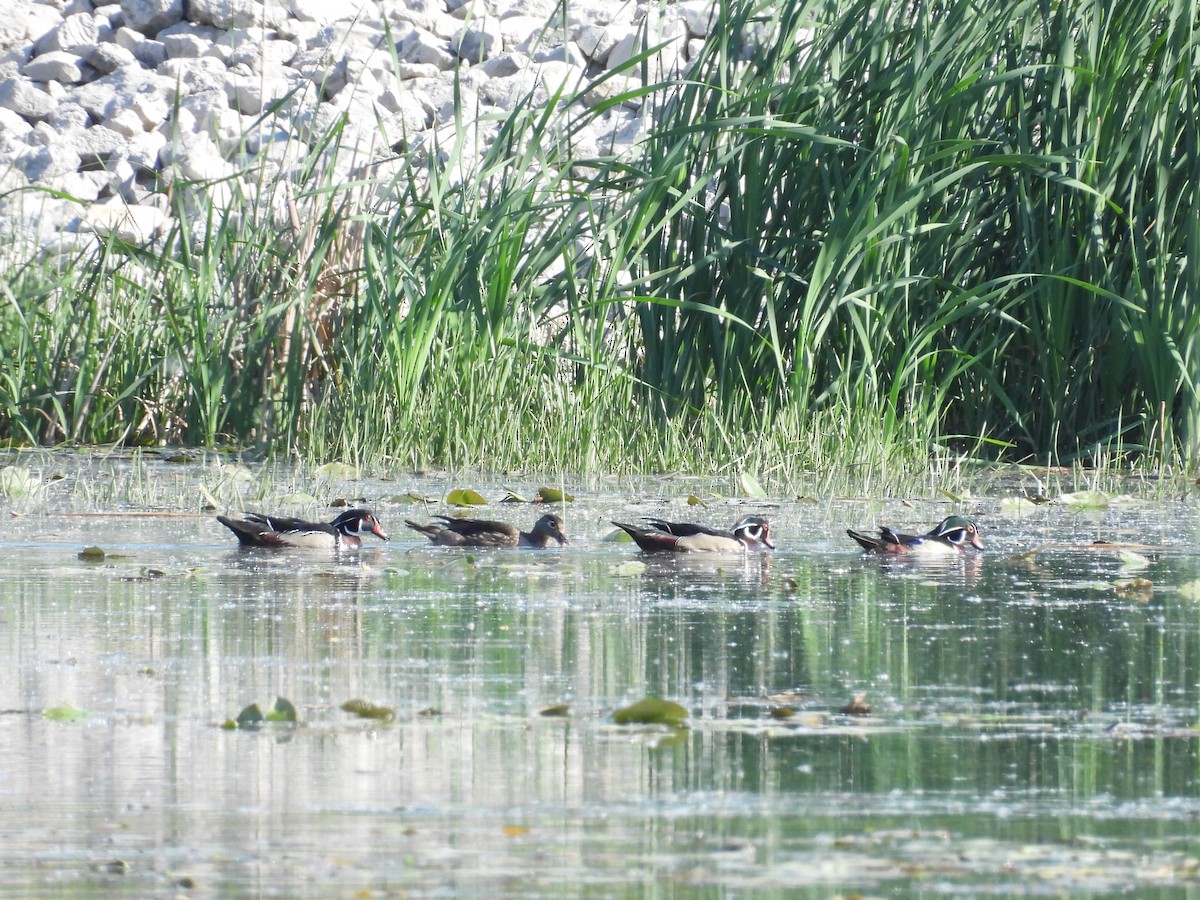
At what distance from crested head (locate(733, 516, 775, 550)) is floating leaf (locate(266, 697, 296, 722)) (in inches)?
111

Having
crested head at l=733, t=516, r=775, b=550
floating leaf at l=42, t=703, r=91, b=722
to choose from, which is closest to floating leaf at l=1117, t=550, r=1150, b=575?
crested head at l=733, t=516, r=775, b=550

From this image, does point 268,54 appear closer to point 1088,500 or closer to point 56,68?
point 56,68

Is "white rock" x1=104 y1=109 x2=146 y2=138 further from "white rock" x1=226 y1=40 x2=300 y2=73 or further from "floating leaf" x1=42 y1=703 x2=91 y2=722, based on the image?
"floating leaf" x1=42 y1=703 x2=91 y2=722

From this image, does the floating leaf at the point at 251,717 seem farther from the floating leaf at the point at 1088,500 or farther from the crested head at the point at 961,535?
the floating leaf at the point at 1088,500

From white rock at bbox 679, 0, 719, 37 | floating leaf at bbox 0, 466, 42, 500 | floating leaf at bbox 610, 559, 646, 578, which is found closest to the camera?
floating leaf at bbox 610, 559, 646, 578

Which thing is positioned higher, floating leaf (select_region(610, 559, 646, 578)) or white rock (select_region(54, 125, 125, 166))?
white rock (select_region(54, 125, 125, 166))

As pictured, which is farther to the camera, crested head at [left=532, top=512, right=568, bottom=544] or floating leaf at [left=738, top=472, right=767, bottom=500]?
floating leaf at [left=738, top=472, right=767, bottom=500]

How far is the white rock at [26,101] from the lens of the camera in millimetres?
20359

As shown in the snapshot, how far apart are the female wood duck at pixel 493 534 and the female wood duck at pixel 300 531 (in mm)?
224

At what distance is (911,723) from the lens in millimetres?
3357

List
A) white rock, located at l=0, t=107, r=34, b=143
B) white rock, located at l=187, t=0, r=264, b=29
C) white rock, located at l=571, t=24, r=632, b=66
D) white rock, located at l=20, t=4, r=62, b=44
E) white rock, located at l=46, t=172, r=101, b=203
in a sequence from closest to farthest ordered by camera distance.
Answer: white rock, located at l=46, t=172, r=101, b=203, white rock, located at l=0, t=107, r=34, b=143, white rock, located at l=571, t=24, r=632, b=66, white rock, located at l=187, t=0, r=264, b=29, white rock, located at l=20, t=4, r=62, b=44

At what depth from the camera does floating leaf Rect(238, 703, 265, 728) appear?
327 centimetres

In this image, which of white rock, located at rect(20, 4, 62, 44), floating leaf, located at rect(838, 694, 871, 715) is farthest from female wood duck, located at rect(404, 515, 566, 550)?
white rock, located at rect(20, 4, 62, 44)

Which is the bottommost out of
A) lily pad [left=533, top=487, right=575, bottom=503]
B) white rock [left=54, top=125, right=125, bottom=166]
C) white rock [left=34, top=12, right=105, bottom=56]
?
lily pad [left=533, top=487, right=575, bottom=503]
